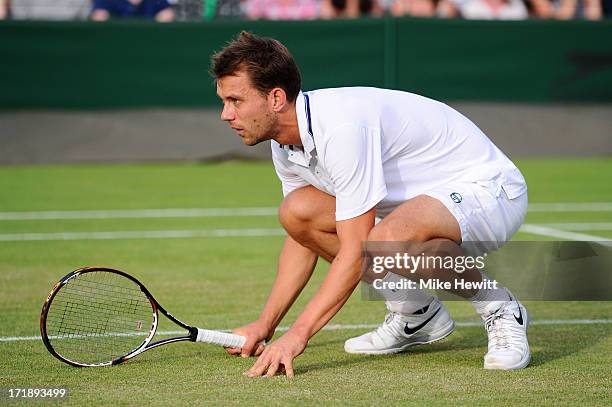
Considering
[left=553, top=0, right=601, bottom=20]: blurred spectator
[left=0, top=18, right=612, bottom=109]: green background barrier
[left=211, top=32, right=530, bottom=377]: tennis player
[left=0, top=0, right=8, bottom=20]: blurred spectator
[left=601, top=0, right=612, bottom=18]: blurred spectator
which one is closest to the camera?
[left=211, top=32, right=530, bottom=377]: tennis player

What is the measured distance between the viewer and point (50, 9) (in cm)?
1650

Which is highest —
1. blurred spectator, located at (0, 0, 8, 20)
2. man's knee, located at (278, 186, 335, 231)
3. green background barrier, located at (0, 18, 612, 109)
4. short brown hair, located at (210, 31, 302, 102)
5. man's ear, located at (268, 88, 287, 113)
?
short brown hair, located at (210, 31, 302, 102)

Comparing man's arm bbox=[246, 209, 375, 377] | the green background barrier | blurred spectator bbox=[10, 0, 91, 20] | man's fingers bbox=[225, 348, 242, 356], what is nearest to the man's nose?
man's arm bbox=[246, 209, 375, 377]

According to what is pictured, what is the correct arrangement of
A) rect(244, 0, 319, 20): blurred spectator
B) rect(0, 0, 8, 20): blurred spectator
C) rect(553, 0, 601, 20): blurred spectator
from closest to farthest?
rect(0, 0, 8, 20): blurred spectator
rect(244, 0, 319, 20): blurred spectator
rect(553, 0, 601, 20): blurred spectator

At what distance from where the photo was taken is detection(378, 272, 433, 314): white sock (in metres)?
5.46

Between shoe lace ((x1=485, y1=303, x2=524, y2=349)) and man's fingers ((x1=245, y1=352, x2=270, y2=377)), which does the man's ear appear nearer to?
man's fingers ((x1=245, y1=352, x2=270, y2=377))

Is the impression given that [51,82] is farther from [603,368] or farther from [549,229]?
[603,368]

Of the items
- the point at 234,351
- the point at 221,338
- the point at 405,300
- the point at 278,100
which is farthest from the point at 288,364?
the point at 278,100

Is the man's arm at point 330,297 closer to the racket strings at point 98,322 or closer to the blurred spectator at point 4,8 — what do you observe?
the racket strings at point 98,322

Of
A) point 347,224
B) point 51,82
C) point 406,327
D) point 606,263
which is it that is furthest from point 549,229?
point 51,82

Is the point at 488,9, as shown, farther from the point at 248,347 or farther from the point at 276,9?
the point at 248,347

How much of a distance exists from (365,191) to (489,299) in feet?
2.84

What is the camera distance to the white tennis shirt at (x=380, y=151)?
15.4 feet

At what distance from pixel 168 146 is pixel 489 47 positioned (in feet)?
13.4
